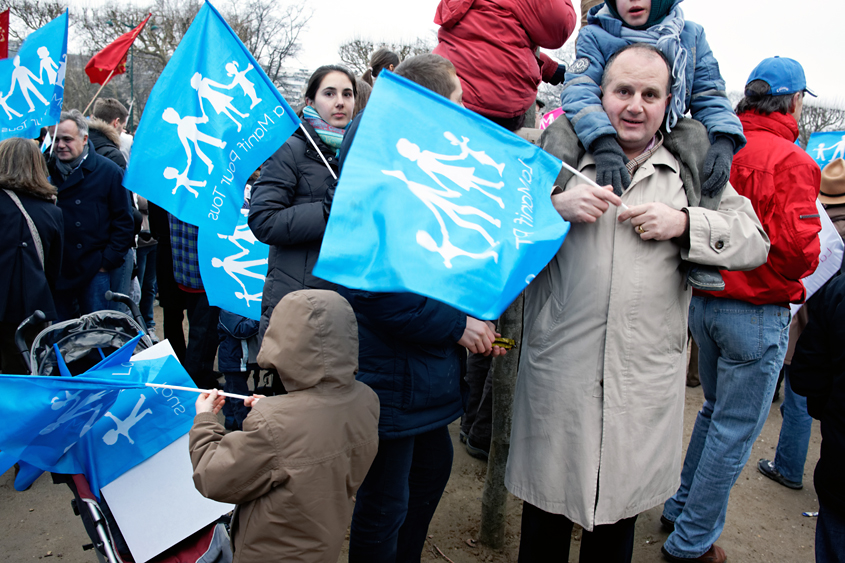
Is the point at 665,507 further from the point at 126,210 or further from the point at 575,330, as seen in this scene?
the point at 126,210

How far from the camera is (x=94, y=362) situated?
9.54ft

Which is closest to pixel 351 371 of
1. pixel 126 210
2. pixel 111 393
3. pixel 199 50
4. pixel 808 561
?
pixel 111 393

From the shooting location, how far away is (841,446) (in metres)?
2.33

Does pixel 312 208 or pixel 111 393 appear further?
pixel 312 208

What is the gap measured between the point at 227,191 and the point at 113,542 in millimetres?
1505

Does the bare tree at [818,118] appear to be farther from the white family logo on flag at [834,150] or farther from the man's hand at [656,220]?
the man's hand at [656,220]

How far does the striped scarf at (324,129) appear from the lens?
2.92 meters

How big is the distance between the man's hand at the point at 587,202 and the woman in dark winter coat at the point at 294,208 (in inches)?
44.7

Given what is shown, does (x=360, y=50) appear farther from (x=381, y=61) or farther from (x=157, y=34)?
(x=381, y=61)

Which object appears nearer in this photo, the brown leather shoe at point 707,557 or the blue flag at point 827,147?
the brown leather shoe at point 707,557

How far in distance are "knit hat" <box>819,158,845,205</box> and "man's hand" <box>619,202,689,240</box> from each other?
2.51m

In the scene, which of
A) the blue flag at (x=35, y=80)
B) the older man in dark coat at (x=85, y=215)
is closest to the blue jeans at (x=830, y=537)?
the older man in dark coat at (x=85, y=215)

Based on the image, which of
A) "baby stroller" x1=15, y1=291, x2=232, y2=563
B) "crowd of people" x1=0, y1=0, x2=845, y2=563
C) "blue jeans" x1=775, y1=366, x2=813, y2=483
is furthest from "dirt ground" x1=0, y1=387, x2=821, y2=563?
"baby stroller" x1=15, y1=291, x2=232, y2=563

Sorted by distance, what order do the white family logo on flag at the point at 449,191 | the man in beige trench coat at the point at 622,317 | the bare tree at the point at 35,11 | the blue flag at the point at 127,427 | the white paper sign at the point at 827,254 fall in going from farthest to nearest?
1. the bare tree at the point at 35,11
2. the white paper sign at the point at 827,254
3. the blue flag at the point at 127,427
4. the man in beige trench coat at the point at 622,317
5. the white family logo on flag at the point at 449,191
